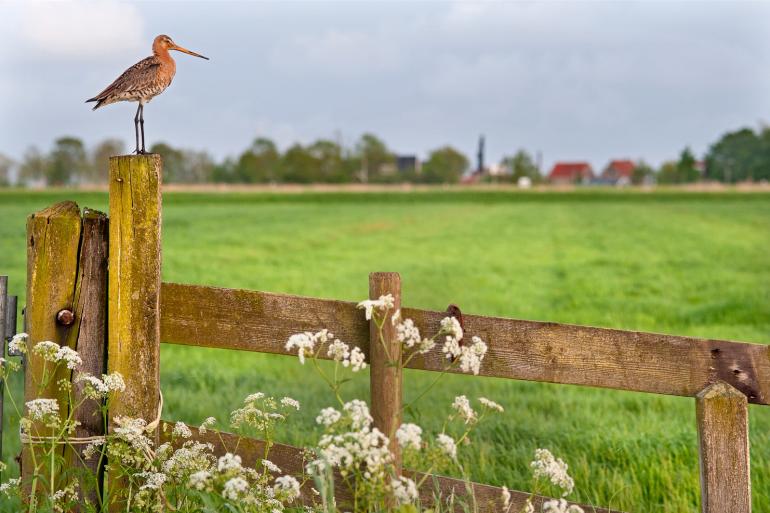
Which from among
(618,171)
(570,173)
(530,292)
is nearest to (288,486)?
(530,292)

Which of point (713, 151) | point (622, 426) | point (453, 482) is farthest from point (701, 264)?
point (713, 151)

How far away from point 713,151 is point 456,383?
15425 cm

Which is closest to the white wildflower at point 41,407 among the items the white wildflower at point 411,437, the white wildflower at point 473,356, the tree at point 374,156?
the white wildflower at point 411,437

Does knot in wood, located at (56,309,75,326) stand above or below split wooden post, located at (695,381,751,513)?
above

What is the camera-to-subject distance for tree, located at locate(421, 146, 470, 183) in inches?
6019

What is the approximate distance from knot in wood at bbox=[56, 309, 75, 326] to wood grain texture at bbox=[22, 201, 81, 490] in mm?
22

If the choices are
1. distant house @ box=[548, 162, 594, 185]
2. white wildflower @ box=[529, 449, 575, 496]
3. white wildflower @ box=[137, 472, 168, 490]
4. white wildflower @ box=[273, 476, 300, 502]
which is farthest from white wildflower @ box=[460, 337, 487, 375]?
distant house @ box=[548, 162, 594, 185]

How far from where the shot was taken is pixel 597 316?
1499 centimetres

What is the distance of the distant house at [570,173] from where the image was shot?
18275 cm

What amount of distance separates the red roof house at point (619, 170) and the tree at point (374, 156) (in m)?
62.3

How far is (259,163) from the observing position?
122000 mm

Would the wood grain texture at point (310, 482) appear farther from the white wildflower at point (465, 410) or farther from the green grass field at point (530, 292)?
the green grass field at point (530, 292)

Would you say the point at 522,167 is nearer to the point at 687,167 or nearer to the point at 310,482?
the point at 687,167

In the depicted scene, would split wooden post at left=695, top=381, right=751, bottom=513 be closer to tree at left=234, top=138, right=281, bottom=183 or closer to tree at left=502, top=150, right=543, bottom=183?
tree at left=234, top=138, right=281, bottom=183
